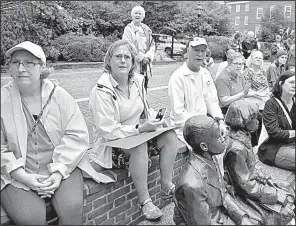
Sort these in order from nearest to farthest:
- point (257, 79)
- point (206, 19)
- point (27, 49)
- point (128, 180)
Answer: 1. point (27, 49)
2. point (128, 180)
3. point (257, 79)
4. point (206, 19)

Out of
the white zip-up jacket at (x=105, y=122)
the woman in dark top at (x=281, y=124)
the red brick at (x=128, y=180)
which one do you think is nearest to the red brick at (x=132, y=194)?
the red brick at (x=128, y=180)

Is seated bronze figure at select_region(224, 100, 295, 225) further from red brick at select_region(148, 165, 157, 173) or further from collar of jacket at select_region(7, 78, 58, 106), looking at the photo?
collar of jacket at select_region(7, 78, 58, 106)

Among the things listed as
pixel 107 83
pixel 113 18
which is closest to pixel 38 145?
pixel 107 83

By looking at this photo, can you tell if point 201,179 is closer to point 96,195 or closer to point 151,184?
point 96,195

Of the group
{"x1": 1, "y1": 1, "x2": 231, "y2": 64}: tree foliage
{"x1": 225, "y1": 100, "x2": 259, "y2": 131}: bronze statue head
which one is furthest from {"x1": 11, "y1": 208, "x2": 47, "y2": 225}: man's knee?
{"x1": 1, "y1": 1, "x2": 231, "y2": 64}: tree foliage

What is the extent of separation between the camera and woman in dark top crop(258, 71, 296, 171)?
3.88 m

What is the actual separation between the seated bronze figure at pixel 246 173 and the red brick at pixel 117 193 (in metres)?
0.84

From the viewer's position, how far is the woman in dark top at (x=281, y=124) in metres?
3.88

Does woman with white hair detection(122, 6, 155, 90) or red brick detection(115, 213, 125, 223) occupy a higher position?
woman with white hair detection(122, 6, 155, 90)

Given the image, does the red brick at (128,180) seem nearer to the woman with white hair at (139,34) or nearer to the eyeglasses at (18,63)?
the eyeglasses at (18,63)

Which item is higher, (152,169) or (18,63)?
(18,63)

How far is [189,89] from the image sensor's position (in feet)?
12.7

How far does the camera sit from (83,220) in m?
2.73

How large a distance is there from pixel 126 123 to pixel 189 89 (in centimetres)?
95
